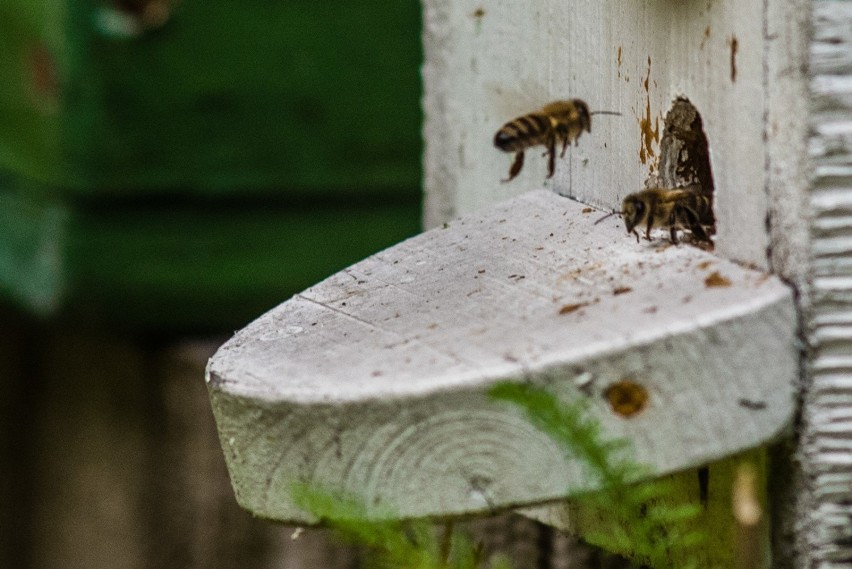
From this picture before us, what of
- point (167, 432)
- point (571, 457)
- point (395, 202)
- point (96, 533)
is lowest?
point (96, 533)

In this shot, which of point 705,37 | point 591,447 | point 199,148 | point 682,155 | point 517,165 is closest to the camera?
point 591,447

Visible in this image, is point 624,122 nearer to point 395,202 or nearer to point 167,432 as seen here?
point 395,202

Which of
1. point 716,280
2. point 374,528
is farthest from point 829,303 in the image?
point 374,528

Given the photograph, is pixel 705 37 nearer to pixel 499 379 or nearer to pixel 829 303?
pixel 829 303

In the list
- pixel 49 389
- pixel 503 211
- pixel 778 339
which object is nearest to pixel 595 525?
pixel 503 211

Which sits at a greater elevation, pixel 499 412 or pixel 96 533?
pixel 499 412

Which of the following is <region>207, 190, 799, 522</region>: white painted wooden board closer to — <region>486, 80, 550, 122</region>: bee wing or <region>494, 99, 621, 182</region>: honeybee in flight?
<region>494, 99, 621, 182</region>: honeybee in flight

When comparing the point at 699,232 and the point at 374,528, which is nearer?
the point at 374,528
